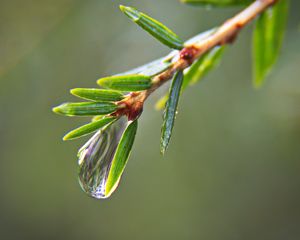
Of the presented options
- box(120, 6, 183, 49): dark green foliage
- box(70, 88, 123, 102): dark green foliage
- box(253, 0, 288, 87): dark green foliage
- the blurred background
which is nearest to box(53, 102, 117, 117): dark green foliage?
box(70, 88, 123, 102): dark green foliage

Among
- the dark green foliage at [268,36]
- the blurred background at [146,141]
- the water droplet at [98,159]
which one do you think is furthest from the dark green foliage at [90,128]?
the blurred background at [146,141]

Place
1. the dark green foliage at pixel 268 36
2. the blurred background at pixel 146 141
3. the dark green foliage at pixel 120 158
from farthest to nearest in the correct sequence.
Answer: the blurred background at pixel 146 141 → the dark green foliage at pixel 268 36 → the dark green foliage at pixel 120 158

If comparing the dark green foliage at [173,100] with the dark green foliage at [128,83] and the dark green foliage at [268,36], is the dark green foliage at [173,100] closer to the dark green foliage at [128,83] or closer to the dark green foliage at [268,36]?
the dark green foliage at [128,83]

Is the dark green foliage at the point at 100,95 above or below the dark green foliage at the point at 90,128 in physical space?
above

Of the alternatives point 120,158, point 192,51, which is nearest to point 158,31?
point 192,51

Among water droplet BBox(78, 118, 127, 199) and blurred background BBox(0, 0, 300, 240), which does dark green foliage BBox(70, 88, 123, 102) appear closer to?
water droplet BBox(78, 118, 127, 199)

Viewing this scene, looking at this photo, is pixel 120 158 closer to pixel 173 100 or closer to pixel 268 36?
→ pixel 173 100

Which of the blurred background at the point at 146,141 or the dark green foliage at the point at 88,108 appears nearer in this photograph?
the dark green foliage at the point at 88,108
